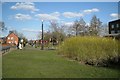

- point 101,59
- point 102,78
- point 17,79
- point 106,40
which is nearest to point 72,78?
point 102,78

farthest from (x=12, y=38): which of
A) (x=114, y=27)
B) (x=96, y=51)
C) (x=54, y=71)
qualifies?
(x=54, y=71)

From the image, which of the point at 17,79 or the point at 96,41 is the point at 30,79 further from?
the point at 96,41

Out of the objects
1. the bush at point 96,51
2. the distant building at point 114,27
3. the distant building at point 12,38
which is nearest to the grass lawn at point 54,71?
the bush at point 96,51

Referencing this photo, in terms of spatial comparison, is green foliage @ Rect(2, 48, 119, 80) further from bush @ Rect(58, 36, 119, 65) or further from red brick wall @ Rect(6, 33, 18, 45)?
red brick wall @ Rect(6, 33, 18, 45)

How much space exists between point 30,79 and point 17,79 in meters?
0.58

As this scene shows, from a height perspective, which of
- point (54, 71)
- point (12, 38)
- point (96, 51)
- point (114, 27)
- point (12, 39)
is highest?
point (114, 27)

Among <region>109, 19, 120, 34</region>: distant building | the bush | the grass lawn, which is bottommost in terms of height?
the grass lawn

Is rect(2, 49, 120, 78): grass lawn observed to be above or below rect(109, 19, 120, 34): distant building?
below

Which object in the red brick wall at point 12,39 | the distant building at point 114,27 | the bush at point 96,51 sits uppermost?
the distant building at point 114,27

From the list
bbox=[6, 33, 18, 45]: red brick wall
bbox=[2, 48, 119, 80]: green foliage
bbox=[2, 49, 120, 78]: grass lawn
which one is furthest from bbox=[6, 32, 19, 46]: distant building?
bbox=[2, 49, 120, 78]: grass lawn

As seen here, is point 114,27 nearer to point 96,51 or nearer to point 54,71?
point 96,51

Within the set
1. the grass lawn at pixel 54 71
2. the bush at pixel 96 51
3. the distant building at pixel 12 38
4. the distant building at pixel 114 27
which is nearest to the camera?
the grass lawn at pixel 54 71

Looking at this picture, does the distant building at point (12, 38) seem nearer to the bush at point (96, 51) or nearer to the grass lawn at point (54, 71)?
the bush at point (96, 51)

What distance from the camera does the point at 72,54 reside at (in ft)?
74.5
